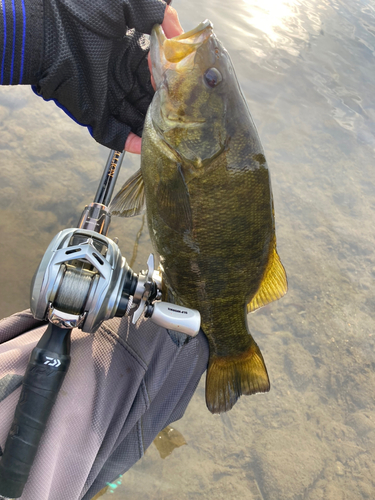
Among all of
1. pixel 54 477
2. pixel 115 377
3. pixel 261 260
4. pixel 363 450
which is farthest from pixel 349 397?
pixel 54 477

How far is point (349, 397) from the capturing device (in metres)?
2.41

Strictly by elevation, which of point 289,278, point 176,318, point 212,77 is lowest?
point 289,278

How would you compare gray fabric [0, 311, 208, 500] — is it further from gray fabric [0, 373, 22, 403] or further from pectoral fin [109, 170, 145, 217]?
pectoral fin [109, 170, 145, 217]

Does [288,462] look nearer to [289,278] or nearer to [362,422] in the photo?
[362,422]

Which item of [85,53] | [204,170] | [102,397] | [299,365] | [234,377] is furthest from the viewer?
[299,365]

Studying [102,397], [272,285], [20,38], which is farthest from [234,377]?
[20,38]

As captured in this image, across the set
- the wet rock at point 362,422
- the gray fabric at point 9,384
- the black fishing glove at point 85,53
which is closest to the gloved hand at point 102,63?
the black fishing glove at point 85,53

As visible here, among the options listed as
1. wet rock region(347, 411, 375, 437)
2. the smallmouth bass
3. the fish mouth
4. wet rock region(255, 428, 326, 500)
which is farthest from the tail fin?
the fish mouth

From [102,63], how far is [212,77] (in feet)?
1.73

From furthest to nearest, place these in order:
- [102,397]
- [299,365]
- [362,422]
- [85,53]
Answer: [299,365]
[362,422]
[85,53]
[102,397]

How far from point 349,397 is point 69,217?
245 centimetres

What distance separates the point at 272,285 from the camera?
162cm

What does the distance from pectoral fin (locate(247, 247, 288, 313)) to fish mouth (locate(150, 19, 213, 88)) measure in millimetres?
887

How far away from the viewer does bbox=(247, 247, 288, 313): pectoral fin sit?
1.59m
